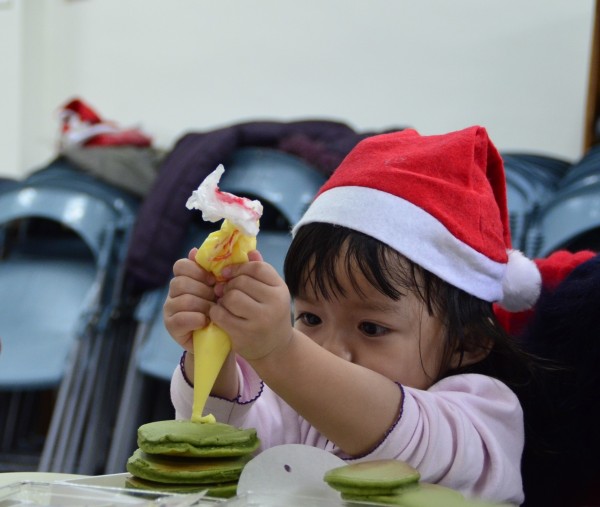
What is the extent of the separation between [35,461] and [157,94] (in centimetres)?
161

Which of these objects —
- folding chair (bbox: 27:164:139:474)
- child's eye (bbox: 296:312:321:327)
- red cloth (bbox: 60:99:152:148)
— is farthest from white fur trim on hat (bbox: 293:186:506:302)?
red cloth (bbox: 60:99:152:148)

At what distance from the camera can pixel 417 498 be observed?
58 cm

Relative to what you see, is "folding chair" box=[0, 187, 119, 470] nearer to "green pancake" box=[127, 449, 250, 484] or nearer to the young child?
the young child

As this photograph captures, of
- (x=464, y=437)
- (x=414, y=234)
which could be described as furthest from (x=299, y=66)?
(x=464, y=437)

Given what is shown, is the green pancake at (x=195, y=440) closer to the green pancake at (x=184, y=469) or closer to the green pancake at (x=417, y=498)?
the green pancake at (x=184, y=469)

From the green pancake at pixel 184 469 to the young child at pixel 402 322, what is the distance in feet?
0.31

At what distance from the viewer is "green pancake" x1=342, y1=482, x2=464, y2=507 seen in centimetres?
57

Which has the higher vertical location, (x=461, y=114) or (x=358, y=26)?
(x=358, y=26)

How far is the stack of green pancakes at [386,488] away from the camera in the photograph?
57cm

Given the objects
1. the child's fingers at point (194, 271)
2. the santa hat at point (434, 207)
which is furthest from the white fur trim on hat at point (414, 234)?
the child's fingers at point (194, 271)

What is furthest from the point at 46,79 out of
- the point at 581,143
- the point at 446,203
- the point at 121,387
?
the point at 446,203

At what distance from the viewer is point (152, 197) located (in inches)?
98.4

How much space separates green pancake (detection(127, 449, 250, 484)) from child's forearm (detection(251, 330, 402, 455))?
3.2 inches

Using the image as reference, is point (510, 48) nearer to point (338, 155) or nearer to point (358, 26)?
point (358, 26)
